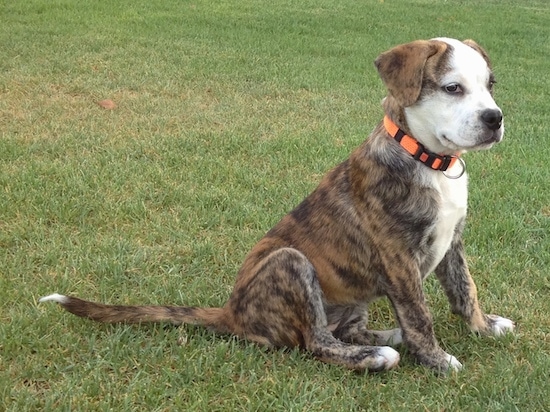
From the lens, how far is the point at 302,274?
313 cm

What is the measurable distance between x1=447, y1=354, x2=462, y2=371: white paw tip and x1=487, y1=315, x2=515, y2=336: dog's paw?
370 millimetres

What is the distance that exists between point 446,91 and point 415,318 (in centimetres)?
102

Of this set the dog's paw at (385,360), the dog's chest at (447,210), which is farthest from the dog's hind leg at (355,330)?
the dog's chest at (447,210)

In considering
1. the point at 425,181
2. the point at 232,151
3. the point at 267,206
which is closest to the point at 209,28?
the point at 232,151

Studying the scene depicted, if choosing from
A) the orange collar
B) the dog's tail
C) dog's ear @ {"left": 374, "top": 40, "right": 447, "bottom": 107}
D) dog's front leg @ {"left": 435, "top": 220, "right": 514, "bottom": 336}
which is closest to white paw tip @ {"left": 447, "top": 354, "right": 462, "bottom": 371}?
dog's front leg @ {"left": 435, "top": 220, "right": 514, "bottom": 336}

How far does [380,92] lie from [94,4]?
6.66m

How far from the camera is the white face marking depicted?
9.66 ft

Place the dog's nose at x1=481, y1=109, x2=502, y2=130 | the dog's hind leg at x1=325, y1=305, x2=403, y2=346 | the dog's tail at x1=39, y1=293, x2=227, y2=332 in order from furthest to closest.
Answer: the dog's hind leg at x1=325, y1=305, x2=403, y2=346 → the dog's tail at x1=39, y1=293, x2=227, y2=332 → the dog's nose at x1=481, y1=109, x2=502, y2=130

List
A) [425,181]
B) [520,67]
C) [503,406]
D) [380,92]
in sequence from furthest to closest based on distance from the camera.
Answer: [520,67]
[380,92]
[425,181]
[503,406]

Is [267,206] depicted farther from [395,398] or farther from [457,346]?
[395,398]

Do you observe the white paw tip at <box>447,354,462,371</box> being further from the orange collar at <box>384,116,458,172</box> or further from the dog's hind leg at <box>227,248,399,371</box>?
the orange collar at <box>384,116,458,172</box>

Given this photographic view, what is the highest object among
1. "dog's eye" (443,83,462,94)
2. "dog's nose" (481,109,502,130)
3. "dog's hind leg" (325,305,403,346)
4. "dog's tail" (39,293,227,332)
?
"dog's eye" (443,83,462,94)

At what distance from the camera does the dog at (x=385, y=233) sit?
9.89 feet

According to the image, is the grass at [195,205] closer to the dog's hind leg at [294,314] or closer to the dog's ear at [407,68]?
the dog's hind leg at [294,314]
